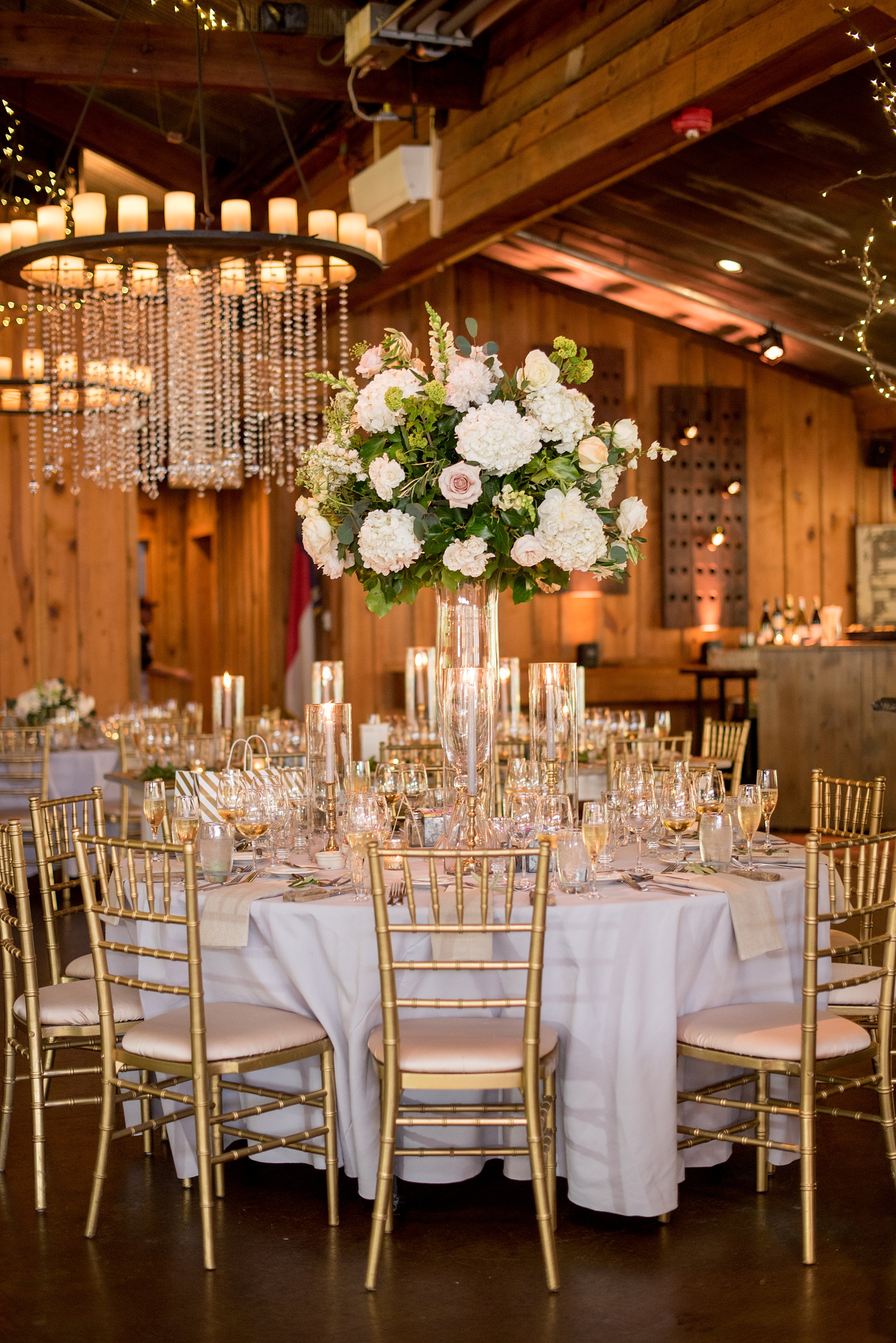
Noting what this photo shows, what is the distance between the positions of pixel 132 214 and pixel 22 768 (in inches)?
130

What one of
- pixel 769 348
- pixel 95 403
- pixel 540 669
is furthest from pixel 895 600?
pixel 540 669

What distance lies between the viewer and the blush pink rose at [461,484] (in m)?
3.41

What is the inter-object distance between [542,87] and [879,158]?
193 centimetres

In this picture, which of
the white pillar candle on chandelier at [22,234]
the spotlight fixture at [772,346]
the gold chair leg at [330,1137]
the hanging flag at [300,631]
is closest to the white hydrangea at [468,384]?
the gold chair leg at [330,1137]

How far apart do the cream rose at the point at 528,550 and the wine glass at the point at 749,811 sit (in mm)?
829

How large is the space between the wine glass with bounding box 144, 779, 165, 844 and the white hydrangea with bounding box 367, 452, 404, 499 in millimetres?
1012

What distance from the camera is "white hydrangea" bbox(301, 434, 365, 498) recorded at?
3.61 m

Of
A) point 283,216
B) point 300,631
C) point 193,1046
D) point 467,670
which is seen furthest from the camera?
point 300,631

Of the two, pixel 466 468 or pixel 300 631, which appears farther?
pixel 300 631

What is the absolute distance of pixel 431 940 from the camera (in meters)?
3.26

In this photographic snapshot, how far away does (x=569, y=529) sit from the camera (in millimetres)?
3473

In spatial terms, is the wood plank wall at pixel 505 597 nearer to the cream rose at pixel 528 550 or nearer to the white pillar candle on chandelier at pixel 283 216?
the white pillar candle on chandelier at pixel 283 216

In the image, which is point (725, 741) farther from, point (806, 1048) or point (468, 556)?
point (806, 1048)

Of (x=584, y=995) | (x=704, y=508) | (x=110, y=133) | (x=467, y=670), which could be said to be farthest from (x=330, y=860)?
(x=704, y=508)
